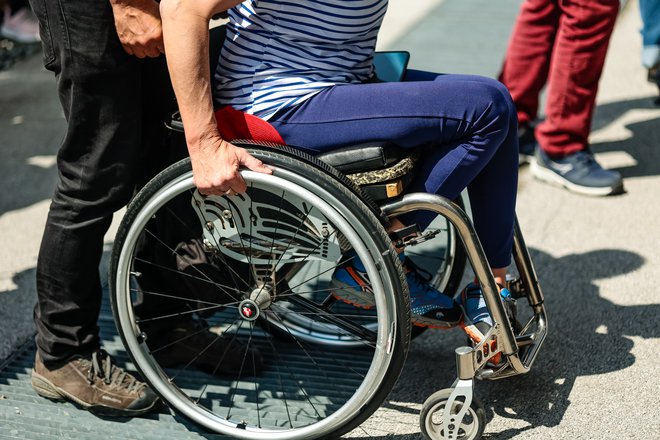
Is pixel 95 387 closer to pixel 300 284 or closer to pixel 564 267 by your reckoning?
pixel 300 284

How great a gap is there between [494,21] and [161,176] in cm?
431

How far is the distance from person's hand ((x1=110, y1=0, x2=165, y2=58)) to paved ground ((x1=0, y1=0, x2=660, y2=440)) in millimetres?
1132

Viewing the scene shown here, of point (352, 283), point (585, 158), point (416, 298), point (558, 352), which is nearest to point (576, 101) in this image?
point (585, 158)

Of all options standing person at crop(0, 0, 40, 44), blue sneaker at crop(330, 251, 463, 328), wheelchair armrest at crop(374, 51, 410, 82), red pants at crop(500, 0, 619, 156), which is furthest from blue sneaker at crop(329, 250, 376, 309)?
standing person at crop(0, 0, 40, 44)

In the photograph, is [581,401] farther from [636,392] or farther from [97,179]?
[97,179]

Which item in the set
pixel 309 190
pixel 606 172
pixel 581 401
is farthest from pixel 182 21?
pixel 606 172

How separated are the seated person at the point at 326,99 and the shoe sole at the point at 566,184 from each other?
161 centimetres

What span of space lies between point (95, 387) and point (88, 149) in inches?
26.1

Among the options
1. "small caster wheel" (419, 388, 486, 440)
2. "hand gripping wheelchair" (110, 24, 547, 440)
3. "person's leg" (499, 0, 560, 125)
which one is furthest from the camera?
"person's leg" (499, 0, 560, 125)

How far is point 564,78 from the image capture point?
3.69m

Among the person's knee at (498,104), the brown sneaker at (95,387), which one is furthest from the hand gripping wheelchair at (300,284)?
the person's knee at (498,104)

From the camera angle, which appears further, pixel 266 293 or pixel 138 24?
pixel 266 293

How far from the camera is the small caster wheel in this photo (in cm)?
220

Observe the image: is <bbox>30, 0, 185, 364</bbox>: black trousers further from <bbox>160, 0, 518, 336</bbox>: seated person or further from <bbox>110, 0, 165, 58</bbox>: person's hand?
<bbox>160, 0, 518, 336</bbox>: seated person
